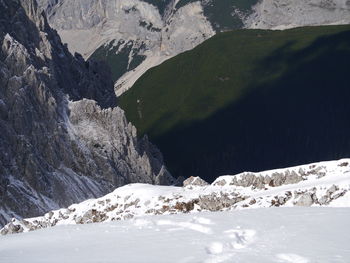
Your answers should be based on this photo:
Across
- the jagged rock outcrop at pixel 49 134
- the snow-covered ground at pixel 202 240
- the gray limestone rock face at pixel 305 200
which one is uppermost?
the jagged rock outcrop at pixel 49 134

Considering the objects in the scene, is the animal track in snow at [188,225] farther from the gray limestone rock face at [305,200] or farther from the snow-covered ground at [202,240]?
the gray limestone rock face at [305,200]

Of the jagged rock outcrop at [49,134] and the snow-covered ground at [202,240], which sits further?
the jagged rock outcrop at [49,134]

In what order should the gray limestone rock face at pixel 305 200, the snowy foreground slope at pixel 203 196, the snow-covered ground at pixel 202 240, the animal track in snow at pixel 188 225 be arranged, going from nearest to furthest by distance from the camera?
the snow-covered ground at pixel 202 240 < the animal track in snow at pixel 188 225 < the gray limestone rock face at pixel 305 200 < the snowy foreground slope at pixel 203 196

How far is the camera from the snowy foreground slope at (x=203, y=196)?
66.6m

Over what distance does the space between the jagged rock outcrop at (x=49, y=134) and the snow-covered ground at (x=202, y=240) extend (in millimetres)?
81688

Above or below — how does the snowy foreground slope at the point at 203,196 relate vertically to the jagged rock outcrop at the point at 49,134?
below

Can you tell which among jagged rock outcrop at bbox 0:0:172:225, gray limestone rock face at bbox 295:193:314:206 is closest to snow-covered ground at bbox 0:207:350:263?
gray limestone rock face at bbox 295:193:314:206

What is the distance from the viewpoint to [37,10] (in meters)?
190

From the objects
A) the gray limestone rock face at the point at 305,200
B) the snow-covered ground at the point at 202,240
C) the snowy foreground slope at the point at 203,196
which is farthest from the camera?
the snowy foreground slope at the point at 203,196

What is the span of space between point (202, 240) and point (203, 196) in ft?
127

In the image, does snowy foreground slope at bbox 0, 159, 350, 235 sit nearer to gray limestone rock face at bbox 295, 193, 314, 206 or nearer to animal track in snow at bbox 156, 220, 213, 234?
gray limestone rock face at bbox 295, 193, 314, 206

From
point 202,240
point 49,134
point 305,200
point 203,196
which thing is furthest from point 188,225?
point 49,134

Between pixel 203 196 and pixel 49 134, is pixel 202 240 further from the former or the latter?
pixel 49 134

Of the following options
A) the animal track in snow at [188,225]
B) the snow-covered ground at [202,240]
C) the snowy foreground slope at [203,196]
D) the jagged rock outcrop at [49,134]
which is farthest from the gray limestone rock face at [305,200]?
the jagged rock outcrop at [49,134]
